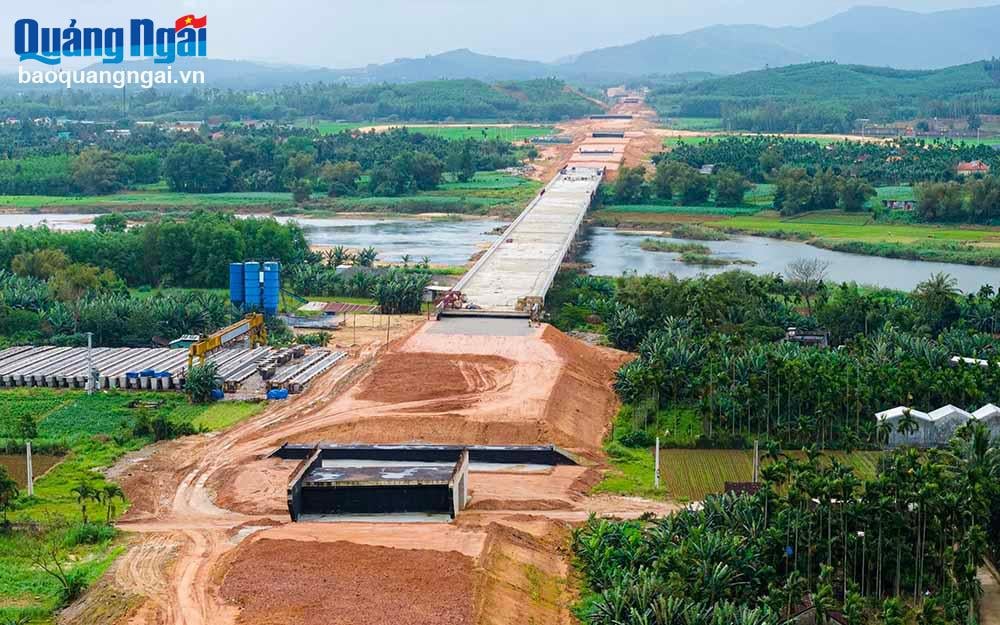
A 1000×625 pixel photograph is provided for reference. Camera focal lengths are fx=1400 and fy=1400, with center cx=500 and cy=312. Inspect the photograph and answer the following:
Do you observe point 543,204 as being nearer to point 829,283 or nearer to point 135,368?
point 829,283

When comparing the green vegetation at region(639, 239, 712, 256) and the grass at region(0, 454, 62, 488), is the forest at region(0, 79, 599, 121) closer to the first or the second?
the green vegetation at region(639, 239, 712, 256)

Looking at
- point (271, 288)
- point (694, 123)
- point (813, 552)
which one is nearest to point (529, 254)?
point (271, 288)

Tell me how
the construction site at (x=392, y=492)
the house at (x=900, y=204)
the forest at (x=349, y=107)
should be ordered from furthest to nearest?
the forest at (x=349, y=107) → the house at (x=900, y=204) → the construction site at (x=392, y=492)

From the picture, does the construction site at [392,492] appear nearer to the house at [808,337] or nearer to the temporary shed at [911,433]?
the house at [808,337]

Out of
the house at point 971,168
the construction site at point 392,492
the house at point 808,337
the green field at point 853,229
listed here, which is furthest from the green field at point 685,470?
the house at point 971,168

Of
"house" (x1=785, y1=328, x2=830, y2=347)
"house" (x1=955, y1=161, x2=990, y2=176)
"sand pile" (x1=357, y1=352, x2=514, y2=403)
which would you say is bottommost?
"sand pile" (x1=357, y1=352, x2=514, y2=403)

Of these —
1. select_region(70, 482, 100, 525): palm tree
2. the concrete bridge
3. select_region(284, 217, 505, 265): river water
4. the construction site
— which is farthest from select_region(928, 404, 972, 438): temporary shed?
select_region(284, 217, 505, 265): river water
